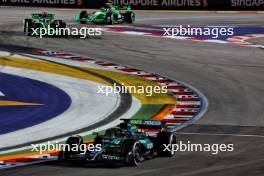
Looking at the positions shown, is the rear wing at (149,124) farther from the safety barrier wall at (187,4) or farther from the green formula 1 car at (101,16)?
the safety barrier wall at (187,4)

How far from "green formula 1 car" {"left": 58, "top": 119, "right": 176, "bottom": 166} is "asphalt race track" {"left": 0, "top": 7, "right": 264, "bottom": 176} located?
0.21 metres

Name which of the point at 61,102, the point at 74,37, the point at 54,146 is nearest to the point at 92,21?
the point at 74,37

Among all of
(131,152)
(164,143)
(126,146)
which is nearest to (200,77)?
(164,143)

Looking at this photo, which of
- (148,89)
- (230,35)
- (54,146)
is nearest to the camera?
(54,146)

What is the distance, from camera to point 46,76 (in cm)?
2777

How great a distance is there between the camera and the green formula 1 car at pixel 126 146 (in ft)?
52.4

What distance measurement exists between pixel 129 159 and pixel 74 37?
22.5 metres

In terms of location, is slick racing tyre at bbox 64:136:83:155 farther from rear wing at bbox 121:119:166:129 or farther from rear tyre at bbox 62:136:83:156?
rear wing at bbox 121:119:166:129

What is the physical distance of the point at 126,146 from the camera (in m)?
16.0

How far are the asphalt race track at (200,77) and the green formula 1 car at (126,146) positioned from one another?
21 centimetres

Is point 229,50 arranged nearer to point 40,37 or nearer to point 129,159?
point 40,37

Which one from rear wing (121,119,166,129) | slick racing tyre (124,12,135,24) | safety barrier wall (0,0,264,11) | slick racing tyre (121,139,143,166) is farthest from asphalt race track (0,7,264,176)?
slick racing tyre (124,12,135,24)

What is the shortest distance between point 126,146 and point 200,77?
13.0 meters

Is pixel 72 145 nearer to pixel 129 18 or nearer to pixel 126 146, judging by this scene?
pixel 126 146
